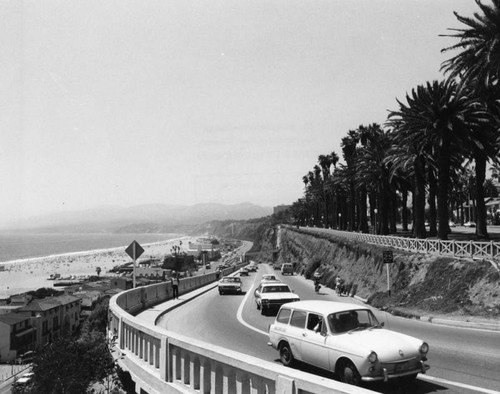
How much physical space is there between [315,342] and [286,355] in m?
1.35

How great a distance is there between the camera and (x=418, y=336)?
14.4m

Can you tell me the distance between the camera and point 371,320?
9.28 m

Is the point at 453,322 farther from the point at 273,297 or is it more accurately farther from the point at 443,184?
the point at 443,184

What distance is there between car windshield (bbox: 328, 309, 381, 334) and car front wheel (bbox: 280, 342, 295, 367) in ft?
5.10

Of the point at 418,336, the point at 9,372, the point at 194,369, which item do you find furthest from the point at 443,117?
the point at 9,372

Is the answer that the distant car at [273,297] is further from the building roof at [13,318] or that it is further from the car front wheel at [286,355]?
the building roof at [13,318]

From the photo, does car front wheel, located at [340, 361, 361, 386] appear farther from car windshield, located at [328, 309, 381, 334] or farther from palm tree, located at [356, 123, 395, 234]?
palm tree, located at [356, 123, 395, 234]

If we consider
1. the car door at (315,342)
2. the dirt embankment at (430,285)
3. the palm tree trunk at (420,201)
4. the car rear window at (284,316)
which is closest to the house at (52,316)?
the dirt embankment at (430,285)

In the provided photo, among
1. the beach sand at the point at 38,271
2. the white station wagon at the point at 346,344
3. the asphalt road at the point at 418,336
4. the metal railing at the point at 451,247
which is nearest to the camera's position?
the white station wagon at the point at 346,344

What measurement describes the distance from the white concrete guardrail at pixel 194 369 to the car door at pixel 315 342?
3389mm

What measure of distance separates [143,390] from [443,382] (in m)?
6.05

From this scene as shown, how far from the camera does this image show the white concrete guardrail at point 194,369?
4387mm

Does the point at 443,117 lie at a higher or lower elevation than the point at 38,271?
higher

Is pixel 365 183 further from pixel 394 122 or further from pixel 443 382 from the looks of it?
pixel 443 382
